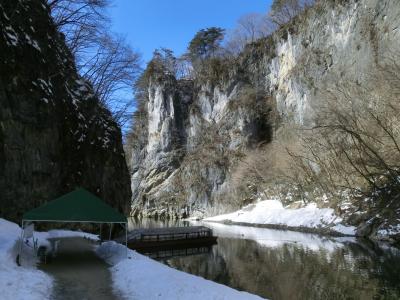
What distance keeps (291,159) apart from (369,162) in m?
20.7

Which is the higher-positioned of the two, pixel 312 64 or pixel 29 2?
pixel 312 64

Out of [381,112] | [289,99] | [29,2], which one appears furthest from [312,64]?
[29,2]

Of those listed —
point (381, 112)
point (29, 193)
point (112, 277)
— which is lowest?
point (112, 277)

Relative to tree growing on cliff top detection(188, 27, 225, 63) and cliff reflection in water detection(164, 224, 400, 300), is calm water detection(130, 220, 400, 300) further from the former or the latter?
tree growing on cliff top detection(188, 27, 225, 63)

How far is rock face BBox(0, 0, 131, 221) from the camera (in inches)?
789

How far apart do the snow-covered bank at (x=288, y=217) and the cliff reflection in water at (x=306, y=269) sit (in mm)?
8000

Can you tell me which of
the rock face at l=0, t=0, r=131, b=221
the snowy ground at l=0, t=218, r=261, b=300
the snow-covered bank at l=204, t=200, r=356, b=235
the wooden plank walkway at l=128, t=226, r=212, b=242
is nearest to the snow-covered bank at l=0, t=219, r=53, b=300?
the snowy ground at l=0, t=218, r=261, b=300

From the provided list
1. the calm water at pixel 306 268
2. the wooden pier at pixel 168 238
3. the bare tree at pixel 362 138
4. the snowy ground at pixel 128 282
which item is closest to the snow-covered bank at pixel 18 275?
the snowy ground at pixel 128 282

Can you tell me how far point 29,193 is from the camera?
831 inches

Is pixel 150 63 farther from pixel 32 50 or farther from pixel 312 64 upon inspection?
pixel 32 50

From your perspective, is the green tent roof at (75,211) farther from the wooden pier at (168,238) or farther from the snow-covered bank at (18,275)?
the wooden pier at (168,238)

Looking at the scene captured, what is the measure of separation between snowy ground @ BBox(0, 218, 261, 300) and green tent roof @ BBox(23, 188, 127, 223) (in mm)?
1378

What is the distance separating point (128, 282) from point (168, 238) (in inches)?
894

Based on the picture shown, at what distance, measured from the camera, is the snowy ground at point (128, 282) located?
10.00 m
